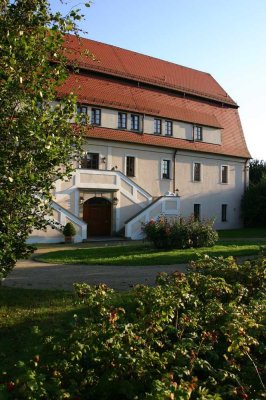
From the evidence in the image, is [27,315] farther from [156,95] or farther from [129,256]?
[156,95]

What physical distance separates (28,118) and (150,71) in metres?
31.5

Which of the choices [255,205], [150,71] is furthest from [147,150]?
[255,205]

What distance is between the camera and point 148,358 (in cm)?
388

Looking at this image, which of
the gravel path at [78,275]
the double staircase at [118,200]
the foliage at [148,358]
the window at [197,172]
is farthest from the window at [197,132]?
the foliage at [148,358]

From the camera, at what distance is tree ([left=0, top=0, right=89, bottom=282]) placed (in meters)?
6.80

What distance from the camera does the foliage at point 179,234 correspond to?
19.7m

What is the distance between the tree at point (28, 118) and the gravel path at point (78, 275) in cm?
387

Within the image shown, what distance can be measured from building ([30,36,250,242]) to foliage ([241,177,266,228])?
0.67 m

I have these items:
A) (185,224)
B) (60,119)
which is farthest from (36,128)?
(185,224)

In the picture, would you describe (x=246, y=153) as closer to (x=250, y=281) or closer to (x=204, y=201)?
(x=204, y=201)

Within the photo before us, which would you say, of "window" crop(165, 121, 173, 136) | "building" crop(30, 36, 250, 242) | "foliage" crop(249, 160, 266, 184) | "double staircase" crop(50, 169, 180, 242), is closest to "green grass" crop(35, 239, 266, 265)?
"building" crop(30, 36, 250, 242)

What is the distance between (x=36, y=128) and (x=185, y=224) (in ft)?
46.1

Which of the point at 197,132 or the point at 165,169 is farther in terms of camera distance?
the point at 197,132

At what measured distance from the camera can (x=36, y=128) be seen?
22.2ft
